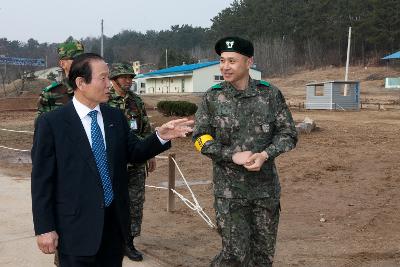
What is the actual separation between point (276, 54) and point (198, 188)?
6971 cm

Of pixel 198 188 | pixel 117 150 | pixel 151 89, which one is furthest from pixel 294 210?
pixel 151 89

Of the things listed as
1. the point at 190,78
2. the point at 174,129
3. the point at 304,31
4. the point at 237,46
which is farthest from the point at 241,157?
the point at 304,31

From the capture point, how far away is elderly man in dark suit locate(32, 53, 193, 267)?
2.64 metres

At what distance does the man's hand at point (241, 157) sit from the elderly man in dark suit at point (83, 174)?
1.52ft

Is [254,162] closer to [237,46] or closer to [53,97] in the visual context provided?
[237,46]

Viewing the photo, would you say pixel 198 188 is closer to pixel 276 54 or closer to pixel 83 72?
pixel 83 72

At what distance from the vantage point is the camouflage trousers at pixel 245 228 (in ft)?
11.1

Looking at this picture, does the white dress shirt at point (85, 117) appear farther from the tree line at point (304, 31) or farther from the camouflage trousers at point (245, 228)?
the tree line at point (304, 31)

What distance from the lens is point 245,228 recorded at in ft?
11.2

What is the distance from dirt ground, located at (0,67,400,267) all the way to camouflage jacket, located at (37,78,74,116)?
1.77 metres

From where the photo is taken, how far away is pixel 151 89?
202 feet

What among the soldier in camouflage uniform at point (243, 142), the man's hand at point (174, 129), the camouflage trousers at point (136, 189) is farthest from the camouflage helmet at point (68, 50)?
the man's hand at point (174, 129)

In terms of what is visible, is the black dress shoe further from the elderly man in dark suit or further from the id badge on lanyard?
the elderly man in dark suit

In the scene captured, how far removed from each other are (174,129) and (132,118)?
211 centimetres
